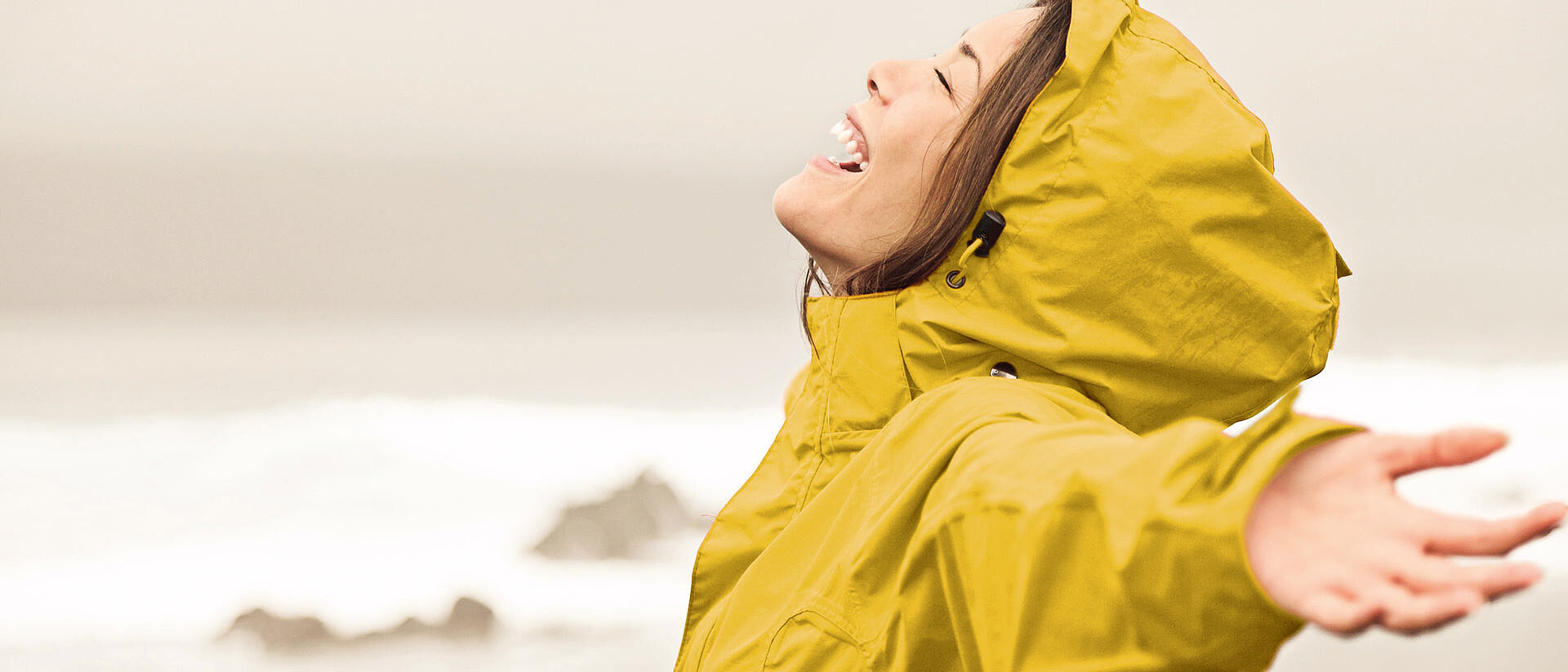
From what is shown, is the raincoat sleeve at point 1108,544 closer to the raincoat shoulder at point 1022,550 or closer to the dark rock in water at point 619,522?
the raincoat shoulder at point 1022,550

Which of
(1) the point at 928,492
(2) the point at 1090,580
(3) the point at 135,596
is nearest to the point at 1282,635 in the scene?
(2) the point at 1090,580

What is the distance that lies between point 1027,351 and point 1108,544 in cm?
32

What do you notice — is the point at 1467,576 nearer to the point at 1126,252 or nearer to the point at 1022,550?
the point at 1022,550

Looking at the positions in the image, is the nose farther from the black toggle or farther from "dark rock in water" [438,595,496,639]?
"dark rock in water" [438,595,496,639]

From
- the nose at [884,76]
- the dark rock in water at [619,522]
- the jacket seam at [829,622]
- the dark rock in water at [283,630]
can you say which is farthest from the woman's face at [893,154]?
the dark rock in water at [283,630]

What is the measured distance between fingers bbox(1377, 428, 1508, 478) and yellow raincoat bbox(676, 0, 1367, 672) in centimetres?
16

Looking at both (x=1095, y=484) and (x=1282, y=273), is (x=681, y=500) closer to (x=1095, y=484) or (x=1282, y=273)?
(x=1282, y=273)

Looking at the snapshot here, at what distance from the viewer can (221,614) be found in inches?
74.9

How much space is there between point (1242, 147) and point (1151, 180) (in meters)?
0.06

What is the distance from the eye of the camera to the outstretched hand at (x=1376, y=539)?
33 cm

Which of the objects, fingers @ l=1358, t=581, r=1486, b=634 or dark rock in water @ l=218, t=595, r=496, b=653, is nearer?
fingers @ l=1358, t=581, r=1486, b=634

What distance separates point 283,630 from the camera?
1896 millimetres

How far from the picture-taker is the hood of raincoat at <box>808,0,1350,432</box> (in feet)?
2.39

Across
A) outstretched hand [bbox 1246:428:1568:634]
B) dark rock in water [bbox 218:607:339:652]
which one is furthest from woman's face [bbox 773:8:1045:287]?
dark rock in water [bbox 218:607:339:652]
